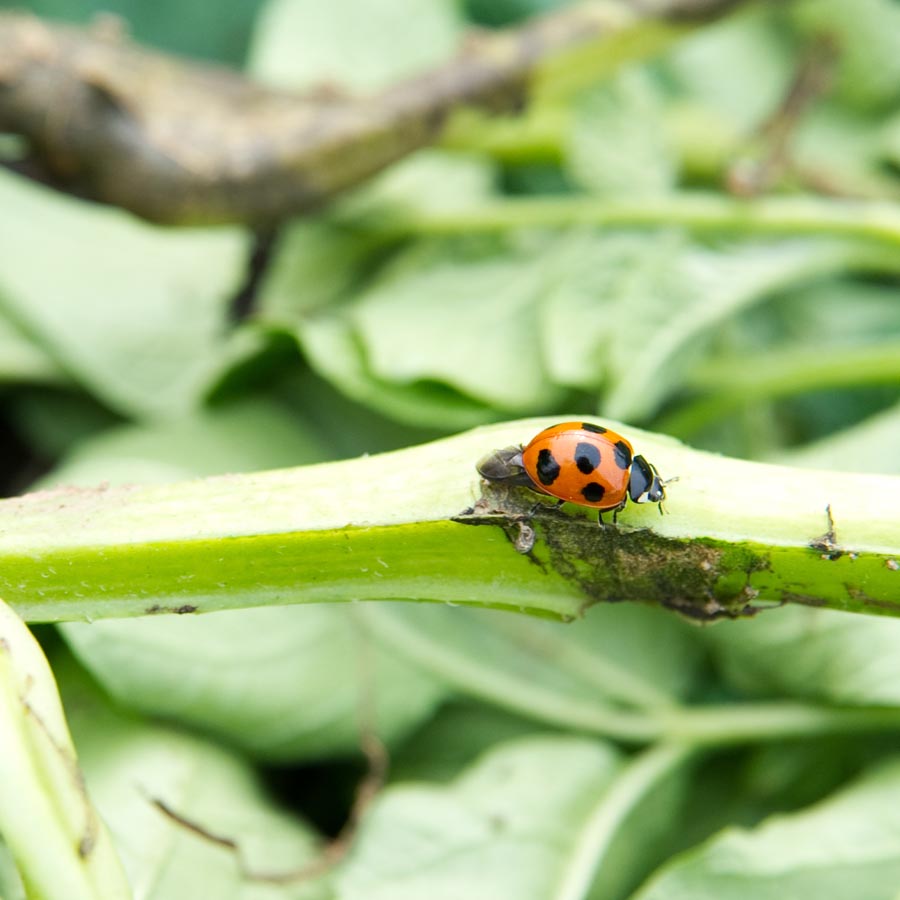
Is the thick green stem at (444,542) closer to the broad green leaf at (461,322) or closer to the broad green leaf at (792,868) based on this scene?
the broad green leaf at (792,868)

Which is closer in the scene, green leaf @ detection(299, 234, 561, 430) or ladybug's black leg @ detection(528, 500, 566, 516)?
ladybug's black leg @ detection(528, 500, 566, 516)

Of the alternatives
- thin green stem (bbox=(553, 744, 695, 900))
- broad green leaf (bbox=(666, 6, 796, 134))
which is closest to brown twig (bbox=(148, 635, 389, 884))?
thin green stem (bbox=(553, 744, 695, 900))

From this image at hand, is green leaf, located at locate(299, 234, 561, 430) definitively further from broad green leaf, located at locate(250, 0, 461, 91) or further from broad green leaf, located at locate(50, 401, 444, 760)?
broad green leaf, located at locate(250, 0, 461, 91)

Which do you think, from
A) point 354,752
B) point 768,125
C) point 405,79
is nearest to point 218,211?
point 405,79

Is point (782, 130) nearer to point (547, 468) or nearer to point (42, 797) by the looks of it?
point (547, 468)

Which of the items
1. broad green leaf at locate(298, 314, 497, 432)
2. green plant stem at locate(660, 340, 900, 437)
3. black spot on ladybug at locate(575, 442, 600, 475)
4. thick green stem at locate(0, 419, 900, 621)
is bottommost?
thick green stem at locate(0, 419, 900, 621)

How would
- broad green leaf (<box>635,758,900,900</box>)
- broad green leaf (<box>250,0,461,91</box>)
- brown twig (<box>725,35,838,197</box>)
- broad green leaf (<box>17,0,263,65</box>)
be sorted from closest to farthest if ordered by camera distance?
broad green leaf (<box>635,758,900,900</box>)
brown twig (<box>725,35,838,197</box>)
broad green leaf (<box>250,0,461,91</box>)
broad green leaf (<box>17,0,263,65</box>)

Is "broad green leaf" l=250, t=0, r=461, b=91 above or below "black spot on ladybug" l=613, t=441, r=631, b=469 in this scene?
above

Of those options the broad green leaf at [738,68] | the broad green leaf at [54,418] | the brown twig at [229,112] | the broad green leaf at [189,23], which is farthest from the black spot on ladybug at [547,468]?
the broad green leaf at [189,23]

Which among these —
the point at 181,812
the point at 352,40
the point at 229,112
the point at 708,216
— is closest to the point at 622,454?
the point at 181,812
